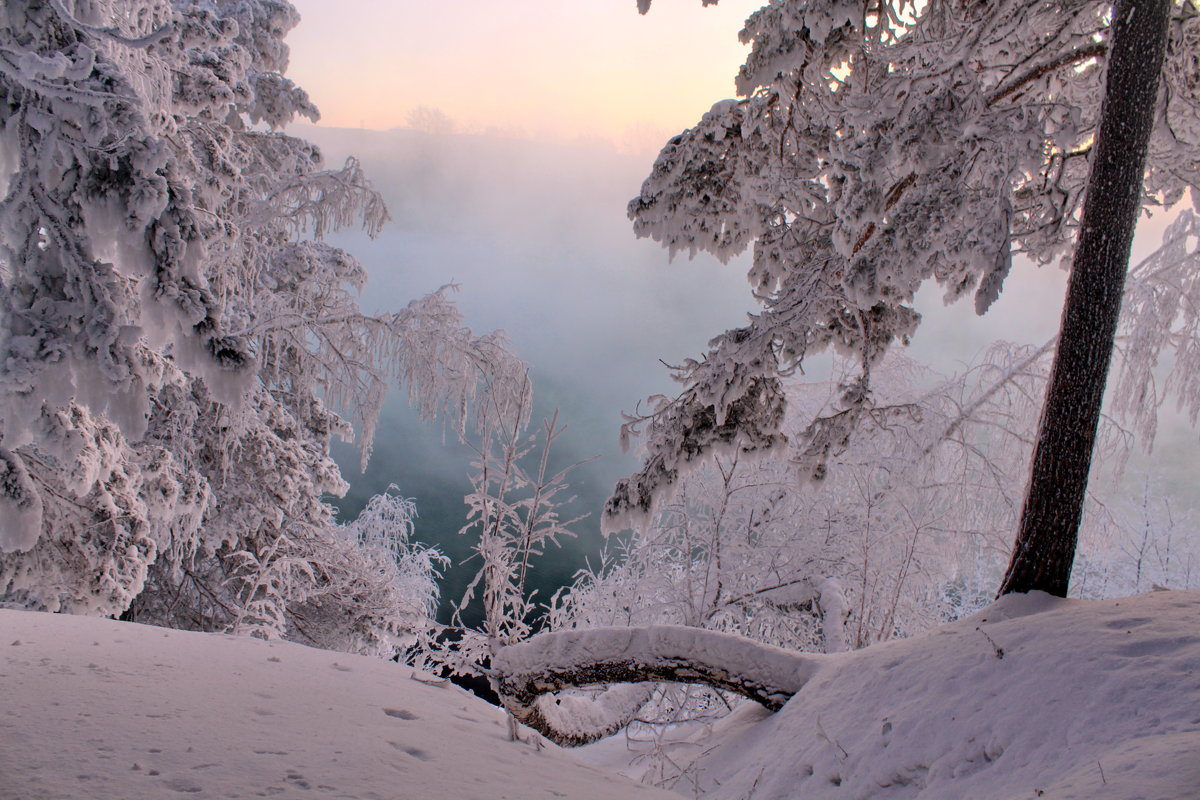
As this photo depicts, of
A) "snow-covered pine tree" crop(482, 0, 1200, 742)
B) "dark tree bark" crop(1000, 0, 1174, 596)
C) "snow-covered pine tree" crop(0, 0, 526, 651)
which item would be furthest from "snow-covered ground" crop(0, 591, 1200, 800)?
"snow-covered pine tree" crop(0, 0, 526, 651)

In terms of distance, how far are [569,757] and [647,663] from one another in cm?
105

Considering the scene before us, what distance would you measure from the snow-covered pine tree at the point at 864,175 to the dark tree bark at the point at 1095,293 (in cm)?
27

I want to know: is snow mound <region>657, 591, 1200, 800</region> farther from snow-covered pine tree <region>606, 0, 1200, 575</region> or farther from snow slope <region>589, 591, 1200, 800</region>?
snow-covered pine tree <region>606, 0, 1200, 575</region>

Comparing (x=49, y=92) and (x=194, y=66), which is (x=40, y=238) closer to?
(x=49, y=92)

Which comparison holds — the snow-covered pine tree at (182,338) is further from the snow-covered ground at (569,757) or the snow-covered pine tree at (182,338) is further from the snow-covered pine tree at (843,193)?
the snow-covered pine tree at (843,193)

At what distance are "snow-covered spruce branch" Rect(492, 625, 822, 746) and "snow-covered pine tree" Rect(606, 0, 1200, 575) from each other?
1.06 meters

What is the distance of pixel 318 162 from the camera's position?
10695 mm

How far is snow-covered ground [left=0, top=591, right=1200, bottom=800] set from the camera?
2520 mm

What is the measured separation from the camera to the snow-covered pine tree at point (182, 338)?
3.78 m

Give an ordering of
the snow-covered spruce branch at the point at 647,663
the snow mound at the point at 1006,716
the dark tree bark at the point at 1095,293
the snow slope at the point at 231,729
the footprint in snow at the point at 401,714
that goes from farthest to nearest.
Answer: the snow-covered spruce branch at the point at 647,663 → the dark tree bark at the point at 1095,293 → the footprint in snow at the point at 401,714 → the snow mound at the point at 1006,716 → the snow slope at the point at 231,729

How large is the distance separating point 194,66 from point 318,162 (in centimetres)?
395

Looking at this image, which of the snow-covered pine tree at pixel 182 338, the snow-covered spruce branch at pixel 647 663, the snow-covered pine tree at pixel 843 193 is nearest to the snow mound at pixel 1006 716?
the snow-covered spruce branch at pixel 647 663

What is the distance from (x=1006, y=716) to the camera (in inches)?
134

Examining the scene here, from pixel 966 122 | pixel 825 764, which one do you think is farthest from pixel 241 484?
pixel 966 122
